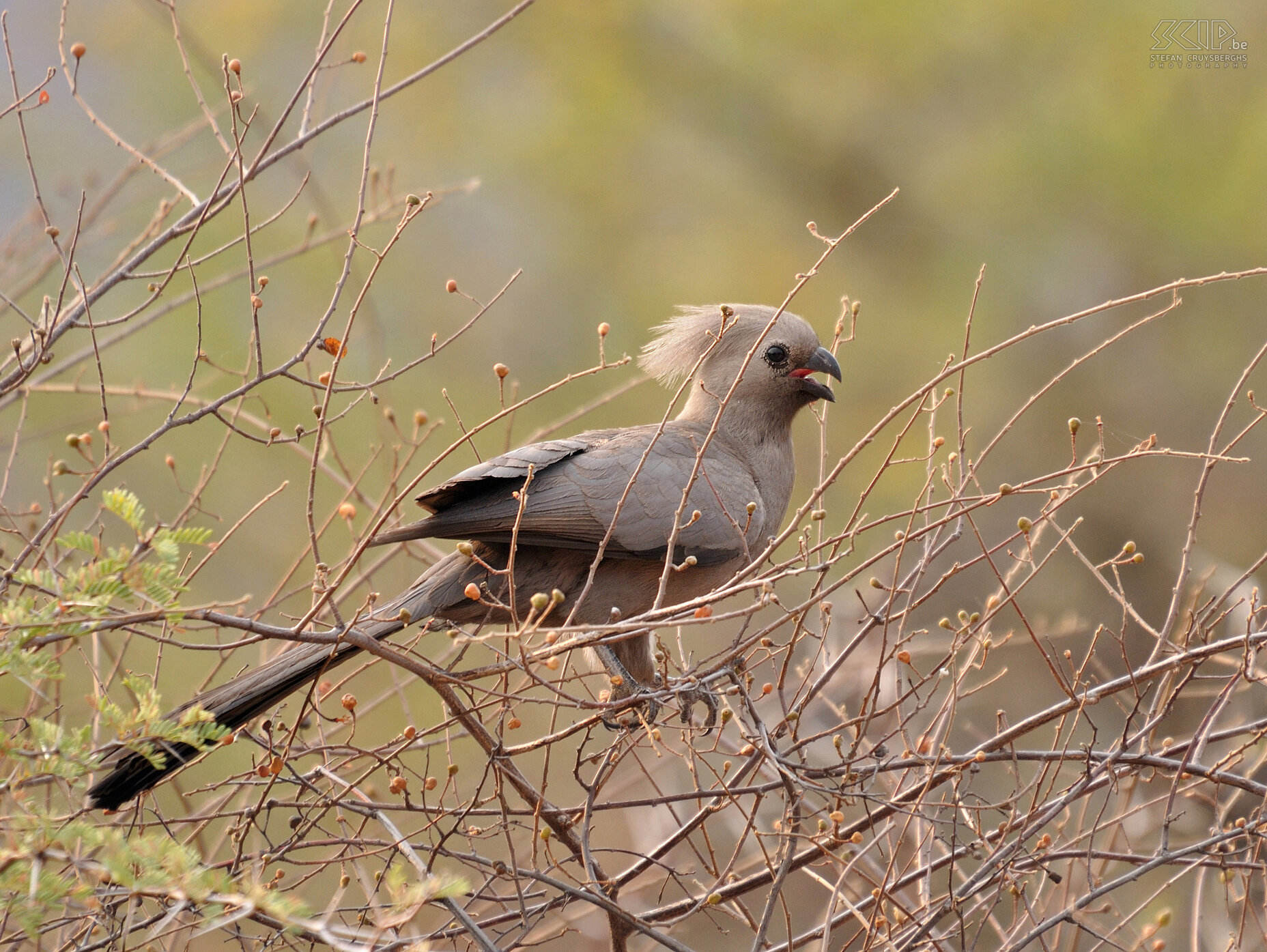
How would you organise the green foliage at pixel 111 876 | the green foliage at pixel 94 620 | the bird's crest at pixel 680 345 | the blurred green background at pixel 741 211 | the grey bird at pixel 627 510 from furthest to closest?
the blurred green background at pixel 741 211 → the bird's crest at pixel 680 345 → the grey bird at pixel 627 510 → the green foliage at pixel 94 620 → the green foliage at pixel 111 876

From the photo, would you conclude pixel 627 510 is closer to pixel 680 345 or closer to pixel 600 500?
pixel 600 500

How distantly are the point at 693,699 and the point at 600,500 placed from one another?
2.44 ft

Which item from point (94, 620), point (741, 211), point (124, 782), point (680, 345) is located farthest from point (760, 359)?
point (741, 211)

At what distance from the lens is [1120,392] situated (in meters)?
9.98

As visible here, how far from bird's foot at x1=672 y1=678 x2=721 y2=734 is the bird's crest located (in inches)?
56.2

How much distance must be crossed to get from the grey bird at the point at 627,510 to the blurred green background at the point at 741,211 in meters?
4.02

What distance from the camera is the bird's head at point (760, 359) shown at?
4770 mm

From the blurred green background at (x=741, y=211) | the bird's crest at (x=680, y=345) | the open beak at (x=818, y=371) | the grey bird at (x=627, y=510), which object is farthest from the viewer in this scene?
the blurred green background at (x=741, y=211)

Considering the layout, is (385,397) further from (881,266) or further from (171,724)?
(171,724)

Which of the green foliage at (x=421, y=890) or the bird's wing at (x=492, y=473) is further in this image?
the bird's wing at (x=492, y=473)

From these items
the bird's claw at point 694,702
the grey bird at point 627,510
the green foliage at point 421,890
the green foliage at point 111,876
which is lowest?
the bird's claw at point 694,702

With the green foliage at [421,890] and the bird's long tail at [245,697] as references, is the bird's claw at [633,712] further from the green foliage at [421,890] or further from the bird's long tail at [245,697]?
the green foliage at [421,890]

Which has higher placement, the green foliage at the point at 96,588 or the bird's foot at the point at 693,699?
the green foliage at the point at 96,588

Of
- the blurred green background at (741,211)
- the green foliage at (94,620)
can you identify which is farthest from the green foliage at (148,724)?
the blurred green background at (741,211)
